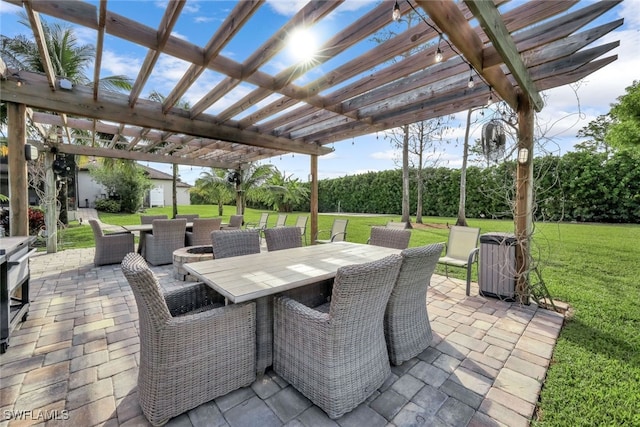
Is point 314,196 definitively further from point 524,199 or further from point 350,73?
point 524,199

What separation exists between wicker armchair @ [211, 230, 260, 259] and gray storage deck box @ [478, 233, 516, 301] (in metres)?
3.25

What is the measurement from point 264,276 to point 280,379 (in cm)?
83

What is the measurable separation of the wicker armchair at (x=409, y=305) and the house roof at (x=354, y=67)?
1.67m

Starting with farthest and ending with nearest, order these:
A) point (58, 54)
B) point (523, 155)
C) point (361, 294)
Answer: point (58, 54) → point (523, 155) → point (361, 294)

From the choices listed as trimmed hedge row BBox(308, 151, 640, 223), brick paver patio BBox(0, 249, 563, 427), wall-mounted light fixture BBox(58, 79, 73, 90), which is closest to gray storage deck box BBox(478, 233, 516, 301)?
brick paver patio BBox(0, 249, 563, 427)

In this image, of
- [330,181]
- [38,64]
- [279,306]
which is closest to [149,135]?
[38,64]

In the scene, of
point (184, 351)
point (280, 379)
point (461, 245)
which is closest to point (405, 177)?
point (461, 245)

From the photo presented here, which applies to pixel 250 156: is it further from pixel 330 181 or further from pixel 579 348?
pixel 330 181

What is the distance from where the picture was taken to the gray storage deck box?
12.5ft

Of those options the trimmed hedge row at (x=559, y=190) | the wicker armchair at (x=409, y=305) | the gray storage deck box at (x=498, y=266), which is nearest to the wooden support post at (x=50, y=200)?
the wicker armchair at (x=409, y=305)

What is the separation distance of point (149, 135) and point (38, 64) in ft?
14.9

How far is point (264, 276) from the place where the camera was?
2316 mm

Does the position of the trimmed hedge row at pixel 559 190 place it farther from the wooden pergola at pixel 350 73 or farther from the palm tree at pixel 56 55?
the palm tree at pixel 56 55

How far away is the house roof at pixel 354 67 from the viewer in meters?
2.13
